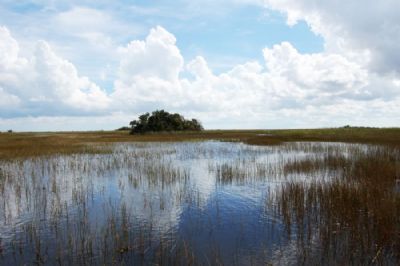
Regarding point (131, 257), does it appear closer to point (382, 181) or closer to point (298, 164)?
point (382, 181)

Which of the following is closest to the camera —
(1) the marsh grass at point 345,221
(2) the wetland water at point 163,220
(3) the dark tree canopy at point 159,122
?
(1) the marsh grass at point 345,221

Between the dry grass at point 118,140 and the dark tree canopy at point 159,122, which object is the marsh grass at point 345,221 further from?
the dark tree canopy at point 159,122

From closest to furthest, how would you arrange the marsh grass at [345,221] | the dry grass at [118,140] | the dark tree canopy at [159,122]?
the marsh grass at [345,221] < the dry grass at [118,140] < the dark tree canopy at [159,122]

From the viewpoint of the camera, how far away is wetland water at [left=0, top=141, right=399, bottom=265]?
7.99 m

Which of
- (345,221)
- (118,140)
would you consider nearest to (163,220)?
(345,221)

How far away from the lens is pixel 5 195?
14.3m

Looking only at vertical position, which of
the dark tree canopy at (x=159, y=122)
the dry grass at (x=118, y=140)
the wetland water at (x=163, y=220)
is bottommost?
the wetland water at (x=163, y=220)

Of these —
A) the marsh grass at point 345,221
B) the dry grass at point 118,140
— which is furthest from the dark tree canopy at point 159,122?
the marsh grass at point 345,221

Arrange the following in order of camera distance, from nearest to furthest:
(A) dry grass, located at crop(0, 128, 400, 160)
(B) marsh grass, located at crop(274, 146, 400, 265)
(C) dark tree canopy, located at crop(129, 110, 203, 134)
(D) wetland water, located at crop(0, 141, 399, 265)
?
1. (B) marsh grass, located at crop(274, 146, 400, 265)
2. (D) wetland water, located at crop(0, 141, 399, 265)
3. (A) dry grass, located at crop(0, 128, 400, 160)
4. (C) dark tree canopy, located at crop(129, 110, 203, 134)

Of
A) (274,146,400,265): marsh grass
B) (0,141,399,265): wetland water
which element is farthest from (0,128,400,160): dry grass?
(274,146,400,265): marsh grass

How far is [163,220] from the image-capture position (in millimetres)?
10812

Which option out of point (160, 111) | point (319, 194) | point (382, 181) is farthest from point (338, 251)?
point (160, 111)

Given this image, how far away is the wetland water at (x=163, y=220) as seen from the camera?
799 centimetres

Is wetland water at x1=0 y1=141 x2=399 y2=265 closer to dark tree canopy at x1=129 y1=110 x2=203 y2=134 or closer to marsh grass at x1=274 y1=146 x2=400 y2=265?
marsh grass at x1=274 y1=146 x2=400 y2=265
